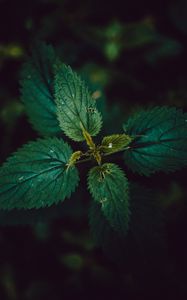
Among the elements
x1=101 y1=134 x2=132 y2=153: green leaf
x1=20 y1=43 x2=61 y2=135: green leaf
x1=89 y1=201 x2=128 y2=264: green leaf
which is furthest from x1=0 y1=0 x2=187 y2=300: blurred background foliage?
x1=101 y1=134 x2=132 y2=153: green leaf

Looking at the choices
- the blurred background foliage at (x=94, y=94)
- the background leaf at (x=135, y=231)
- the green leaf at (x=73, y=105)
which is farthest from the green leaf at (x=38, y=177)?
the blurred background foliage at (x=94, y=94)

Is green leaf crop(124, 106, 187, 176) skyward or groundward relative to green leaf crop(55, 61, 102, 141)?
groundward

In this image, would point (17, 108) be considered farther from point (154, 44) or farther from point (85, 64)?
point (154, 44)

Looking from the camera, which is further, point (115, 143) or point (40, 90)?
point (40, 90)

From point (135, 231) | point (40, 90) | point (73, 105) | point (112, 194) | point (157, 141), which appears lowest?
point (135, 231)

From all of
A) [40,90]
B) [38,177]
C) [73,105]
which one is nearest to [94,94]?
[40,90]

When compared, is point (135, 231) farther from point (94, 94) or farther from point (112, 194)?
point (94, 94)

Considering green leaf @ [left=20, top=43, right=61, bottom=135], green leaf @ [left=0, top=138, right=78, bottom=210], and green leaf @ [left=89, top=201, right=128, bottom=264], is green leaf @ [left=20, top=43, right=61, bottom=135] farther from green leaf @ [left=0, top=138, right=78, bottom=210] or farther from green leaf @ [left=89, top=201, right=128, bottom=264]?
green leaf @ [left=89, top=201, right=128, bottom=264]
